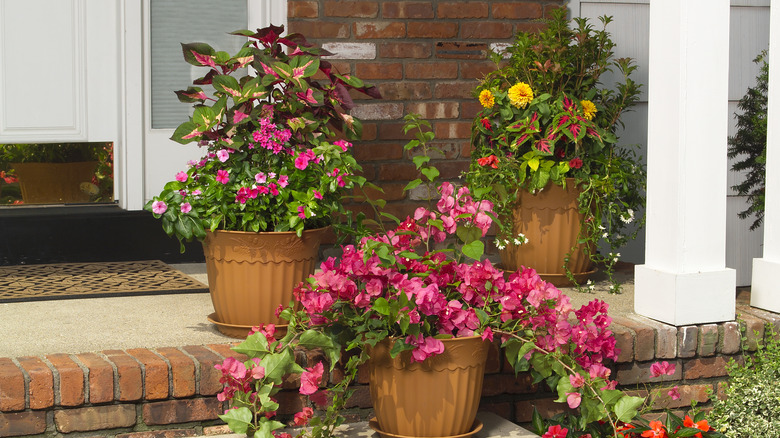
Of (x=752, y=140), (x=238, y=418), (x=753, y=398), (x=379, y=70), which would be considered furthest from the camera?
(x=752, y=140)

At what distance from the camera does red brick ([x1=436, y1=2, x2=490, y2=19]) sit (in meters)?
3.60

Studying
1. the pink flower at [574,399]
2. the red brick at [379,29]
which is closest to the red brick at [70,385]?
the pink flower at [574,399]

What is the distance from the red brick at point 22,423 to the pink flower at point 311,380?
2.00ft

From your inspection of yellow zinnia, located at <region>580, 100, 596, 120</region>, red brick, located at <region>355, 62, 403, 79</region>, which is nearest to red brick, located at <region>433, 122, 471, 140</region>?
red brick, located at <region>355, 62, 403, 79</region>

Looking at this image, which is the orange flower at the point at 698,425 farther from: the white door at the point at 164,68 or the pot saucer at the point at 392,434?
the white door at the point at 164,68

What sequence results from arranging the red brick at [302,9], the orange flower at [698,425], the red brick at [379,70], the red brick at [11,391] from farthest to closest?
the red brick at [379,70] → the red brick at [302,9] → the orange flower at [698,425] → the red brick at [11,391]

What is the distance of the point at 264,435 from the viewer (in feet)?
6.67

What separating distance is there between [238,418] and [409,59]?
1.92 meters

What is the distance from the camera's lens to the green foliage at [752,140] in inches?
154

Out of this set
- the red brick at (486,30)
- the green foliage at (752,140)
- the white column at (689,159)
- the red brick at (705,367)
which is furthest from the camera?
the green foliage at (752,140)

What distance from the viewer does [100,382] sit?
2131 mm

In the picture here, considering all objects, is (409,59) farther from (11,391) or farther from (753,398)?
(11,391)

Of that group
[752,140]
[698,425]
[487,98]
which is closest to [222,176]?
[487,98]

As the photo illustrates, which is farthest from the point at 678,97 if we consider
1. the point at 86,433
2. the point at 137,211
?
the point at 137,211
